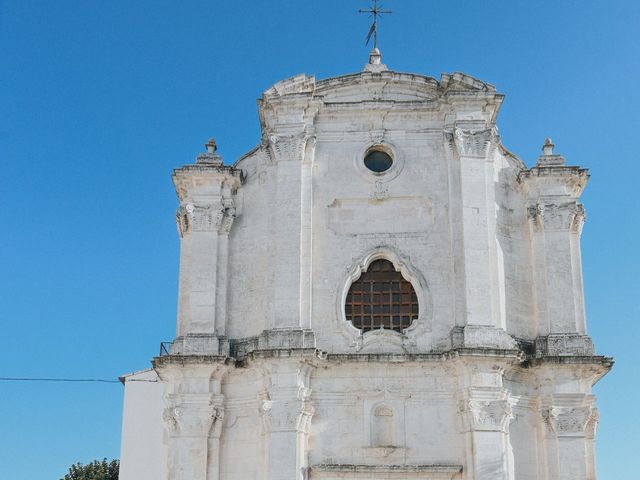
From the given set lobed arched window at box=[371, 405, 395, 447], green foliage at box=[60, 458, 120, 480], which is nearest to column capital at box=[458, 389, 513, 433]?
lobed arched window at box=[371, 405, 395, 447]

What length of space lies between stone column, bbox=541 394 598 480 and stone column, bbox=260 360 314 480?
209 inches

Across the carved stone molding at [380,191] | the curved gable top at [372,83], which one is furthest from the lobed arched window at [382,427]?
the curved gable top at [372,83]

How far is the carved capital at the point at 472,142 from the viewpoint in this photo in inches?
923

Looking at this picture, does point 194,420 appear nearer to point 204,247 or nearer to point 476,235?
point 204,247

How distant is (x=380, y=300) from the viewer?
2319cm

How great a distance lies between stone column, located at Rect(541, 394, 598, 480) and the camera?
21.7 metres

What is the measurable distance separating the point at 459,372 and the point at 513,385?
1.43m

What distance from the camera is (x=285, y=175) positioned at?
2362cm

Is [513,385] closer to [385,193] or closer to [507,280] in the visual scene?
[507,280]

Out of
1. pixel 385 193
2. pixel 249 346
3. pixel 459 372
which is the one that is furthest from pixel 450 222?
pixel 249 346

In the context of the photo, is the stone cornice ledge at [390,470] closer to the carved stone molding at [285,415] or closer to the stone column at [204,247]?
the carved stone molding at [285,415]

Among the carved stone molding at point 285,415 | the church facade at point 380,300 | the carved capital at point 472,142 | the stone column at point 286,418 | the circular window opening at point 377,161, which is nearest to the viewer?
the stone column at point 286,418

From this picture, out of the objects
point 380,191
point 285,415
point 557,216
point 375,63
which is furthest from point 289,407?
point 375,63

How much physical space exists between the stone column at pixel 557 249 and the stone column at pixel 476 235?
116 centimetres
